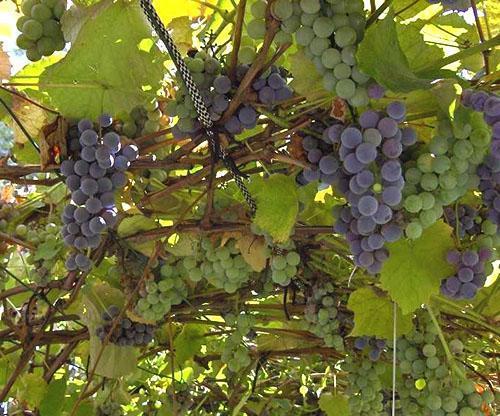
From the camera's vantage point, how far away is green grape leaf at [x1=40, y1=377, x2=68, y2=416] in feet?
5.44

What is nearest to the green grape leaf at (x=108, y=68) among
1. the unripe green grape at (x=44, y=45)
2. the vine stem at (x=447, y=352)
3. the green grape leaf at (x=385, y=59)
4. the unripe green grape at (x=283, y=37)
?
the unripe green grape at (x=44, y=45)

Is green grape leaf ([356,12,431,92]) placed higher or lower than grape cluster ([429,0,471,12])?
Answer: lower

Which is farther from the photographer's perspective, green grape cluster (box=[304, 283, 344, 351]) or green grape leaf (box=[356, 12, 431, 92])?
green grape cluster (box=[304, 283, 344, 351])

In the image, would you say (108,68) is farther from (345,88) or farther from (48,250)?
(48,250)

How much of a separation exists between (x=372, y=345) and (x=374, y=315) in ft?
0.64

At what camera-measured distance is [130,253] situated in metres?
1.40

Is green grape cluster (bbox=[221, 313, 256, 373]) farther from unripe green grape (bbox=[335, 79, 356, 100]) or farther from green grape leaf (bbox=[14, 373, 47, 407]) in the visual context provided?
unripe green grape (bbox=[335, 79, 356, 100])

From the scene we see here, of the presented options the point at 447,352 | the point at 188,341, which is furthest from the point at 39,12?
the point at 188,341

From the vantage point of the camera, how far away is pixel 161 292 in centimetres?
138

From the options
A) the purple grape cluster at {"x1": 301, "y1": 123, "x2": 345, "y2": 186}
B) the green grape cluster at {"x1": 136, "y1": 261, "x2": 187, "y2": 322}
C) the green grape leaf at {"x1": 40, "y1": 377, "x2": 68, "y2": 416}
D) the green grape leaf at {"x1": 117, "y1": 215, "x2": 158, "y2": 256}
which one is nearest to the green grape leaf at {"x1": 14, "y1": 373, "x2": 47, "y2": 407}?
the green grape leaf at {"x1": 40, "y1": 377, "x2": 68, "y2": 416}

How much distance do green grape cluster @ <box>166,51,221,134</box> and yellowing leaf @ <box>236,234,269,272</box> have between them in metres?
0.30

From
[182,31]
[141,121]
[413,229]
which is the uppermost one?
[182,31]

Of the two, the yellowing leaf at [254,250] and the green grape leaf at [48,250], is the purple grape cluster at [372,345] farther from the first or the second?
the green grape leaf at [48,250]

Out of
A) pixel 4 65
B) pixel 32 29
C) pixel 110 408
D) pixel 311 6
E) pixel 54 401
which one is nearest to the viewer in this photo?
pixel 311 6
